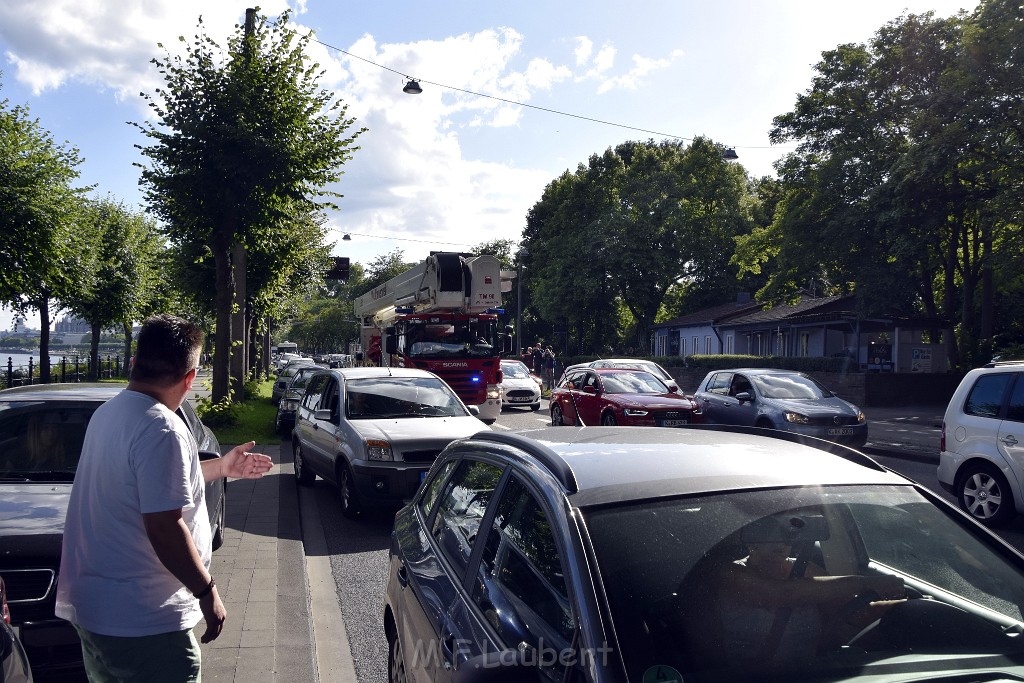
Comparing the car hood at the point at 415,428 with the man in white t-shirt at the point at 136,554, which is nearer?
the man in white t-shirt at the point at 136,554

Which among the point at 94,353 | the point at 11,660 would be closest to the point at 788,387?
the point at 11,660

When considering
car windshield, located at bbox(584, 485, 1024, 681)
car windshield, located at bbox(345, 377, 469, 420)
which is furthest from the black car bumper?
car windshield, located at bbox(584, 485, 1024, 681)

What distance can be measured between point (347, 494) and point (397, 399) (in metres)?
1.53

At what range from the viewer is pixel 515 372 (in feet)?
90.7

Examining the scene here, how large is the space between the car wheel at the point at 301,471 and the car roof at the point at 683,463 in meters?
8.40

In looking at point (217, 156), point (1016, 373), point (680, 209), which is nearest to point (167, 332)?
point (1016, 373)

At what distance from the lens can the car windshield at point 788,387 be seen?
50.2ft

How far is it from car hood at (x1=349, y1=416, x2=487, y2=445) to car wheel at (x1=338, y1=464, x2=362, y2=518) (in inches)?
19.2

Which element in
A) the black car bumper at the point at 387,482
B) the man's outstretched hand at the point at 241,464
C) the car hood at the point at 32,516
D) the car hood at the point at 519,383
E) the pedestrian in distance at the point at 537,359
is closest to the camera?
the man's outstretched hand at the point at 241,464

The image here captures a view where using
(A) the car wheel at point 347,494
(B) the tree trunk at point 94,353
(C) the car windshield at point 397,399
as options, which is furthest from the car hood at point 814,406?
(B) the tree trunk at point 94,353

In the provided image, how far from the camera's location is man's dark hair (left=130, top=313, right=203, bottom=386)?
2832 millimetres

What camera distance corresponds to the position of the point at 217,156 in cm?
1595

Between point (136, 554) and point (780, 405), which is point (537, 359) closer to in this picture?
point (780, 405)

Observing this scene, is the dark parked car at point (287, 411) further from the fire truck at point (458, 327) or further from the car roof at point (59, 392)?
the car roof at point (59, 392)
